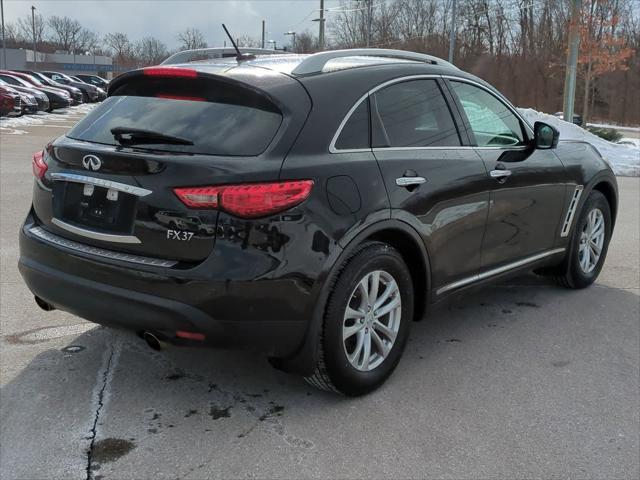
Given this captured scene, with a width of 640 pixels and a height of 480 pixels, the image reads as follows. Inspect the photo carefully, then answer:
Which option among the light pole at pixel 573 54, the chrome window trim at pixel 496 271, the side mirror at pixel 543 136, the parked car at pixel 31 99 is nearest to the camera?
the chrome window trim at pixel 496 271

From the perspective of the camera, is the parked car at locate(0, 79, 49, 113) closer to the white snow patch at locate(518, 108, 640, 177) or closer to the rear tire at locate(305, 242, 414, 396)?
the white snow patch at locate(518, 108, 640, 177)

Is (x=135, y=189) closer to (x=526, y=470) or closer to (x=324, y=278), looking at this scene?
(x=324, y=278)

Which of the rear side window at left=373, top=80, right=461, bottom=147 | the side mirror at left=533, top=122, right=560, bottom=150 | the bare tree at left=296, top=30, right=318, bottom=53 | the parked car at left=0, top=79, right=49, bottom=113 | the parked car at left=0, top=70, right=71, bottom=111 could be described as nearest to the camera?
the rear side window at left=373, top=80, right=461, bottom=147

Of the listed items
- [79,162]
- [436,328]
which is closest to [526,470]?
[436,328]

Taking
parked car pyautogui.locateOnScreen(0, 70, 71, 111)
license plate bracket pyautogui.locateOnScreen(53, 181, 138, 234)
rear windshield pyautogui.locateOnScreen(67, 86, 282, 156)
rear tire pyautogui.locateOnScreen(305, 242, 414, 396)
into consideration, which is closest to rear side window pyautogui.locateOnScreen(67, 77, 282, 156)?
rear windshield pyautogui.locateOnScreen(67, 86, 282, 156)

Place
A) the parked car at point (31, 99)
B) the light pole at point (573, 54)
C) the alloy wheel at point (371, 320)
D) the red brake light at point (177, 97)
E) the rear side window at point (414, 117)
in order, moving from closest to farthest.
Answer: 1. the red brake light at point (177, 97)
2. the alloy wheel at point (371, 320)
3. the rear side window at point (414, 117)
4. the light pole at point (573, 54)
5. the parked car at point (31, 99)

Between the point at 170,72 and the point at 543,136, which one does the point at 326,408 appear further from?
the point at 543,136

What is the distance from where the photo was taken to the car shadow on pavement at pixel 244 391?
293cm

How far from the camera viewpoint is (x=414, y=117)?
12.3 ft

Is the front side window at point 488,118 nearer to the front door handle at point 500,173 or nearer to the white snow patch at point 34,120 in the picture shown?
the front door handle at point 500,173

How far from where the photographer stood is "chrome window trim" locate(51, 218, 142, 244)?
117 inches

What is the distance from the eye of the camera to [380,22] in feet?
213

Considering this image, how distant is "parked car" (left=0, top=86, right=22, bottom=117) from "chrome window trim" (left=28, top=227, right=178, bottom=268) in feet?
78.7

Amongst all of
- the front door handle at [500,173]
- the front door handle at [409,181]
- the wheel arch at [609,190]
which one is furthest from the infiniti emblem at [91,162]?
the wheel arch at [609,190]
